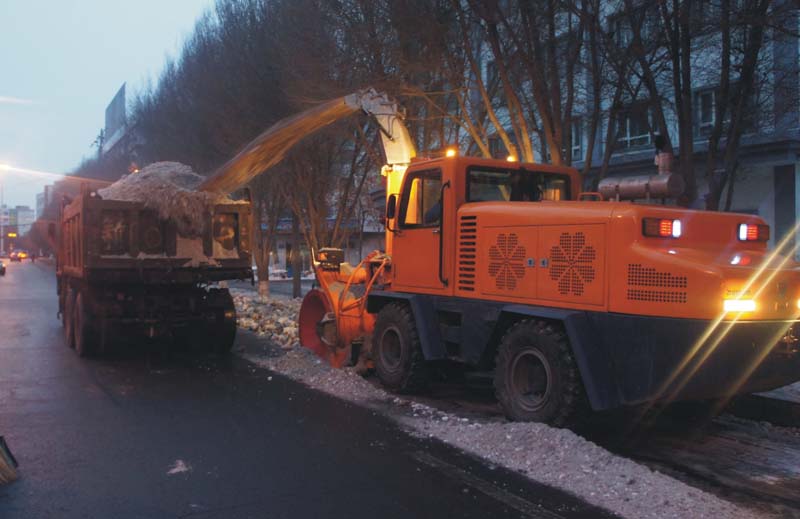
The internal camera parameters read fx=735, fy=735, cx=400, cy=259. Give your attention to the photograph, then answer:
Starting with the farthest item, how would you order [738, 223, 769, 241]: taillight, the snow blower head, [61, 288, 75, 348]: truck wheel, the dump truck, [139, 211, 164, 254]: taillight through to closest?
[61, 288, 75, 348]: truck wheel
[139, 211, 164, 254]: taillight
the dump truck
[738, 223, 769, 241]: taillight
the snow blower head

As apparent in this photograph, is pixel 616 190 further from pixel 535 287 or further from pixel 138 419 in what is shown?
pixel 138 419

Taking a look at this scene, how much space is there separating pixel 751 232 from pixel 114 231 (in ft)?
28.2

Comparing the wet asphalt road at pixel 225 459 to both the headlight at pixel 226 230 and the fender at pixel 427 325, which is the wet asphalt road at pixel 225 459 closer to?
the fender at pixel 427 325

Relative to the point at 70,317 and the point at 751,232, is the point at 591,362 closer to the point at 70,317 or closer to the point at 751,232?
the point at 751,232

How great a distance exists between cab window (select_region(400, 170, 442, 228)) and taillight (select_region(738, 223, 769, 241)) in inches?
119

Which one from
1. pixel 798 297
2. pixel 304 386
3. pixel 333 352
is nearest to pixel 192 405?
pixel 304 386

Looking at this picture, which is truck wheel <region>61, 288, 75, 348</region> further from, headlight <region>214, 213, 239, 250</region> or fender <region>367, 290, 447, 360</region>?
fender <region>367, 290, 447, 360</region>

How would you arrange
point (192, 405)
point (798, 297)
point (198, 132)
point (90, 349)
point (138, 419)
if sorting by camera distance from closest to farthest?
1. point (798, 297)
2. point (138, 419)
3. point (192, 405)
4. point (90, 349)
5. point (198, 132)

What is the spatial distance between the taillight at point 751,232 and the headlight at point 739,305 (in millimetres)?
1029

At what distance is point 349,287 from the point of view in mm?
9992

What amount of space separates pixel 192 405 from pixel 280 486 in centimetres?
308

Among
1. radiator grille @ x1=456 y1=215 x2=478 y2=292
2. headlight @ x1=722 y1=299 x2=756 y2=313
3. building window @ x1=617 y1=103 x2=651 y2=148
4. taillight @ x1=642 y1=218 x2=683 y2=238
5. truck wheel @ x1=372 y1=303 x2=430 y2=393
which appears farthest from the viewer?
building window @ x1=617 y1=103 x2=651 y2=148

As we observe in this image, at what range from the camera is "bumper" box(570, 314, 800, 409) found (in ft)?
18.6

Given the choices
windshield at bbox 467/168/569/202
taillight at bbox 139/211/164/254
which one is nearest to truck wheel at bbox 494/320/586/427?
windshield at bbox 467/168/569/202
